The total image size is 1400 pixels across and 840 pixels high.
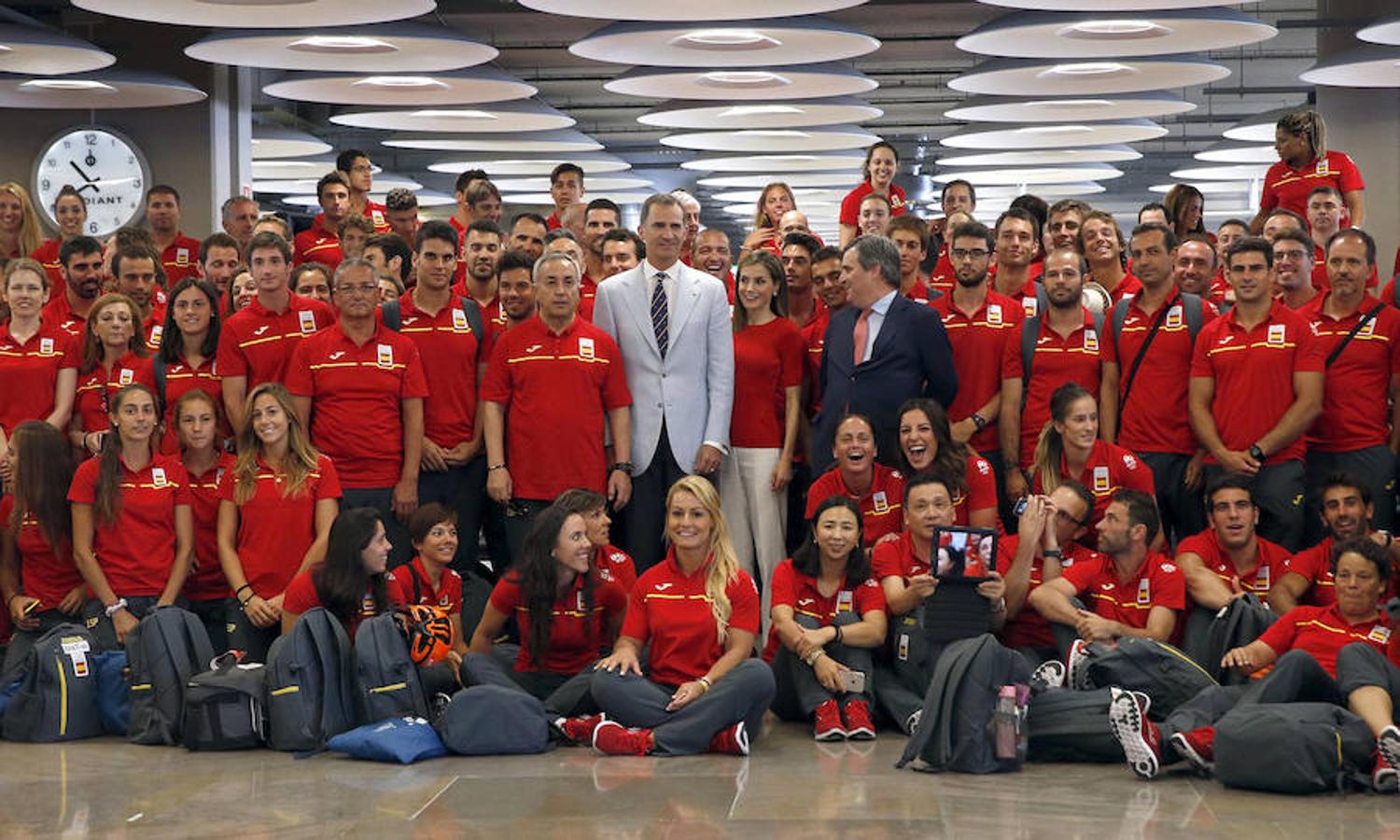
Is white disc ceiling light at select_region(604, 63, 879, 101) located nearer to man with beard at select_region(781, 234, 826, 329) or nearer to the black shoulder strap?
man with beard at select_region(781, 234, 826, 329)

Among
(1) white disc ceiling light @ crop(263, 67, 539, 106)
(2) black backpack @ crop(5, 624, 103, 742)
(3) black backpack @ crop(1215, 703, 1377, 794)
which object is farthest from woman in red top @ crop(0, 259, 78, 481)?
(1) white disc ceiling light @ crop(263, 67, 539, 106)

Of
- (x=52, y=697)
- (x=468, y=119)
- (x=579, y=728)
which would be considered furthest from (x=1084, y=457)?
(x=468, y=119)

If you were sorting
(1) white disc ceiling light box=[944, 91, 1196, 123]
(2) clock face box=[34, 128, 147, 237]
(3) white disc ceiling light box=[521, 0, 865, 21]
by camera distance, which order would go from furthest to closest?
(1) white disc ceiling light box=[944, 91, 1196, 123]
(2) clock face box=[34, 128, 147, 237]
(3) white disc ceiling light box=[521, 0, 865, 21]

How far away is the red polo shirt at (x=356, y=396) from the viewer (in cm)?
880

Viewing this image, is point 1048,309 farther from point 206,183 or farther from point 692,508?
point 206,183

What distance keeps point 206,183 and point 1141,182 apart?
2371 cm

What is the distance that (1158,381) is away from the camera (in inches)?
347

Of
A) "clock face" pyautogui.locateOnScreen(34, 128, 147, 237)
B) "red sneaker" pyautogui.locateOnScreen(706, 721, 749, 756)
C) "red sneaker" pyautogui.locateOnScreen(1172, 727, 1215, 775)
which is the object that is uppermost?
"clock face" pyautogui.locateOnScreen(34, 128, 147, 237)

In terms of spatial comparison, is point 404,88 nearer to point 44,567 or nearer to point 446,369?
point 446,369

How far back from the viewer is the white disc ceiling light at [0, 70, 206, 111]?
549 inches

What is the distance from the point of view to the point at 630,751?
767 cm

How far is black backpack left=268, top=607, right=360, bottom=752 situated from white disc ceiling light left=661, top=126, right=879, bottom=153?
38.2 ft

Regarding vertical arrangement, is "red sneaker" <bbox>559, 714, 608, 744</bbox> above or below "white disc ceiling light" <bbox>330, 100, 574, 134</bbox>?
below

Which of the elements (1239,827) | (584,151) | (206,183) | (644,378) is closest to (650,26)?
(644,378)
